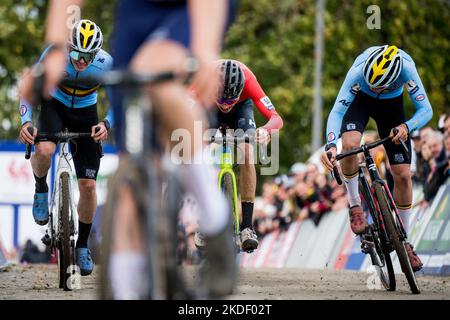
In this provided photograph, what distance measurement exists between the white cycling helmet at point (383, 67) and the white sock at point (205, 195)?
4.96m

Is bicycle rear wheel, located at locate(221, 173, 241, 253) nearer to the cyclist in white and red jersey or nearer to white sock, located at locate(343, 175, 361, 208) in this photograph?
the cyclist in white and red jersey

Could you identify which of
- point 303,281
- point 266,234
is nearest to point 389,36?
point 266,234

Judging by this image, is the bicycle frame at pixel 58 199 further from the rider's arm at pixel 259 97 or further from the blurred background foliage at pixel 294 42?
the blurred background foliage at pixel 294 42

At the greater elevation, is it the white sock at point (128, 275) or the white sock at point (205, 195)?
the white sock at point (205, 195)

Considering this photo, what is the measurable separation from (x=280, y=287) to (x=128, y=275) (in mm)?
5431

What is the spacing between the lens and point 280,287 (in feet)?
35.7

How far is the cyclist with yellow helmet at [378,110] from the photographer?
10352 millimetres

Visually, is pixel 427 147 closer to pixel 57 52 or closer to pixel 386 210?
pixel 386 210

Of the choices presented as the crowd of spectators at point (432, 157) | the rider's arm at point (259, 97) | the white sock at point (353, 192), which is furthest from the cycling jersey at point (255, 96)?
the crowd of spectators at point (432, 157)

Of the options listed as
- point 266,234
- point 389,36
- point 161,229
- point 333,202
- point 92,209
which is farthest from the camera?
point 389,36

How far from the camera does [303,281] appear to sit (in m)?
11.9

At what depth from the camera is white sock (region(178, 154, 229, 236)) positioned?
18.5 feet

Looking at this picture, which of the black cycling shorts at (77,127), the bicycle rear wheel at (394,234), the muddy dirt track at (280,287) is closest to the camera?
the muddy dirt track at (280,287)

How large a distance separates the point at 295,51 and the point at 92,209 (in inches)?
1114
